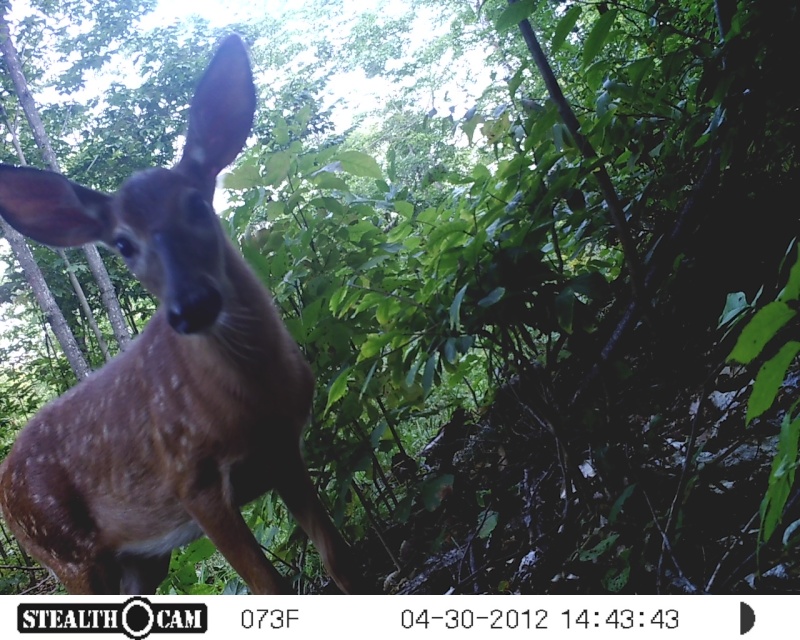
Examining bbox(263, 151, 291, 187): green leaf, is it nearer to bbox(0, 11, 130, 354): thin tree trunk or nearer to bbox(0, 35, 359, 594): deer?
bbox(0, 35, 359, 594): deer

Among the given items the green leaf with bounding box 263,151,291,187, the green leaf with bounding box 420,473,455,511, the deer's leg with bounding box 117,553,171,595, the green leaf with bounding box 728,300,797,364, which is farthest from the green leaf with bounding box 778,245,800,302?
the deer's leg with bounding box 117,553,171,595

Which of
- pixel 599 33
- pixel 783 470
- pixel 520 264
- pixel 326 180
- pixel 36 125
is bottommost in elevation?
pixel 783 470

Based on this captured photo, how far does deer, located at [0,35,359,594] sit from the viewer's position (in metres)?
0.94

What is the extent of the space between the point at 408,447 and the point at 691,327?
617 millimetres

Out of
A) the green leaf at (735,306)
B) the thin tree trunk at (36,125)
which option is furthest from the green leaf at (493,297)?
the thin tree trunk at (36,125)

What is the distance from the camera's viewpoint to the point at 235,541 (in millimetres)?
943

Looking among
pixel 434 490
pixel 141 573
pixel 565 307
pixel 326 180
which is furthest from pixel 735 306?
pixel 141 573

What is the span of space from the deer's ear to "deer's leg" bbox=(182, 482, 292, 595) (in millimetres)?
469

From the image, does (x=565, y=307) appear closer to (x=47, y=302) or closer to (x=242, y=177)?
(x=242, y=177)

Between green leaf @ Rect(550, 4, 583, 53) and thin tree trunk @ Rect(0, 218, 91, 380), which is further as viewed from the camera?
thin tree trunk @ Rect(0, 218, 91, 380)

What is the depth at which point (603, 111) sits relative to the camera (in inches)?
38.0

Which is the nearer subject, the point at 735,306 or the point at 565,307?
the point at 735,306

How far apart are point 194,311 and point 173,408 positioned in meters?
0.22

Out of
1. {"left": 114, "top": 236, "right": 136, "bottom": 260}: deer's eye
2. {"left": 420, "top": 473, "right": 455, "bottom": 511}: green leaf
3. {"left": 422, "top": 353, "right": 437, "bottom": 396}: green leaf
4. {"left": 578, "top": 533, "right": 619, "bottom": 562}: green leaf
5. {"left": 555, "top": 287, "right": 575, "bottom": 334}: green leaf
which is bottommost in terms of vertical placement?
{"left": 578, "top": 533, "right": 619, "bottom": 562}: green leaf
